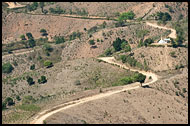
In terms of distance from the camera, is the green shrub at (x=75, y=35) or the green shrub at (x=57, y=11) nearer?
the green shrub at (x=75, y=35)

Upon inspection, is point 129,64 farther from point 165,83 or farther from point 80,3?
point 80,3

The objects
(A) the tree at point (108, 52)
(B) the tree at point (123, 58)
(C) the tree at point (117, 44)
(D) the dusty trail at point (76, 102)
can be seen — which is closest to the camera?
(D) the dusty trail at point (76, 102)

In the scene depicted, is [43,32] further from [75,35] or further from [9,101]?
[9,101]

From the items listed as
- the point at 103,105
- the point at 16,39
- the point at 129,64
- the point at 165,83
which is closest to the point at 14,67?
the point at 16,39

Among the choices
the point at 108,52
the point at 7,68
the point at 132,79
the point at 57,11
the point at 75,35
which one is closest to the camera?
the point at 132,79

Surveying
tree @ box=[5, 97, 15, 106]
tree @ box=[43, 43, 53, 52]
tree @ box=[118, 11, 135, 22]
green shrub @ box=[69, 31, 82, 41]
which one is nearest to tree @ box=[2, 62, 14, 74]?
tree @ box=[43, 43, 53, 52]

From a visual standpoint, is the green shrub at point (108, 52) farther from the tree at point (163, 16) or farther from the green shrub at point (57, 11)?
the green shrub at point (57, 11)

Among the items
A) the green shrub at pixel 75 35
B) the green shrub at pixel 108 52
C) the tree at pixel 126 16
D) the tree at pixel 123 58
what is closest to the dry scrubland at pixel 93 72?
the green shrub at pixel 75 35

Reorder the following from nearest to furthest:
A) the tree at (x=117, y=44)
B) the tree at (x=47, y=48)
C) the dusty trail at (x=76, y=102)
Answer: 1. the dusty trail at (x=76, y=102)
2. the tree at (x=117, y=44)
3. the tree at (x=47, y=48)

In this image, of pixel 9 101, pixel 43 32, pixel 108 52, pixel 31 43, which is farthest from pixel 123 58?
pixel 43 32
